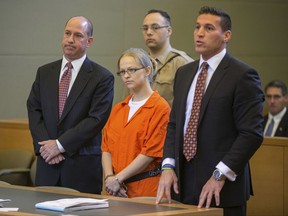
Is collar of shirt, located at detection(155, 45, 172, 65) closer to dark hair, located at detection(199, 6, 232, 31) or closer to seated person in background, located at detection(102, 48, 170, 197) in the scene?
seated person in background, located at detection(102, 48, 170, 197)

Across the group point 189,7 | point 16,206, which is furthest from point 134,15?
point 16,206

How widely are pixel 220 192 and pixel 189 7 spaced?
533 centimetres

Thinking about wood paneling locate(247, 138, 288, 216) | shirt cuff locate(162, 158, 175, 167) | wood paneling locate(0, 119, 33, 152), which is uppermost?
wood paneling locate(0, 119, 33, 152)

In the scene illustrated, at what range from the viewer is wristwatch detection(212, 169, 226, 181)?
3596mm

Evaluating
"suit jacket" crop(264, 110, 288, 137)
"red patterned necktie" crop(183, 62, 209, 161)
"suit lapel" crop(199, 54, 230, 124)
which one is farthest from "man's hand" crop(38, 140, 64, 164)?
"suit jacket" crop(264, 110, 288, 137)

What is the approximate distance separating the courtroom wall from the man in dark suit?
2.58 meters

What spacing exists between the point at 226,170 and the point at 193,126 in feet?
1.01

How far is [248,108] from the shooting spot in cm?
366

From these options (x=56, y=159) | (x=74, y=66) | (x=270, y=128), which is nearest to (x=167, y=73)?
(x=74, y=66)

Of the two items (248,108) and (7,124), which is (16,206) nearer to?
(248,108)

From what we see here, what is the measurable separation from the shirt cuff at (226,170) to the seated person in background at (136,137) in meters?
0.80

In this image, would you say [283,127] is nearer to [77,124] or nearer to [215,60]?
[77,124]

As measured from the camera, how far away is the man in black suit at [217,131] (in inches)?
143

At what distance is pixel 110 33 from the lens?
820 cm
